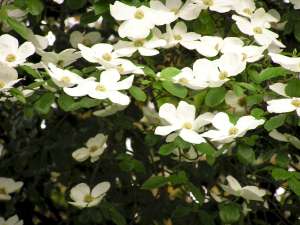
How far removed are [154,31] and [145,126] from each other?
521mm

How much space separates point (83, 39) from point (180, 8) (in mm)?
279

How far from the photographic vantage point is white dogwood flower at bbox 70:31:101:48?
1.39m

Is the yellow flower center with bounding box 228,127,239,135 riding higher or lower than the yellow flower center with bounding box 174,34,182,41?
lower

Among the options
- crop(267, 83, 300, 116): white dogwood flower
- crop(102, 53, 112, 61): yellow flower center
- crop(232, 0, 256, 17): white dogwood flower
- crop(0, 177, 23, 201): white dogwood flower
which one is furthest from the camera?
crop(0, 177, 23, 201): white dogwood flower

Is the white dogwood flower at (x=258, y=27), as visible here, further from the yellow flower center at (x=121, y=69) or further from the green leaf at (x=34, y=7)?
the green leaf at (x=34, y=7)

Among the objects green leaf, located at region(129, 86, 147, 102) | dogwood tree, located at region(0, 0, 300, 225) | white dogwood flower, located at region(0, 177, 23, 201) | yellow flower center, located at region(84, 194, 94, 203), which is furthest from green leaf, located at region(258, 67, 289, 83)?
white dogwood flower, located at region(0, 177, 23, 201)

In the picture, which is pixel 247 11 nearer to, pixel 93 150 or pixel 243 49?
pixel 243 49

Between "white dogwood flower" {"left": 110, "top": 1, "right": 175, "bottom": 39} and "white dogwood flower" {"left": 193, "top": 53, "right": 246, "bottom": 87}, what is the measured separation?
0.11 meters

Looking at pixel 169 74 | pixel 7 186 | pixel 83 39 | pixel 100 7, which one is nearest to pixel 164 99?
pixel 169 74

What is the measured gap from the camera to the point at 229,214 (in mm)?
1146

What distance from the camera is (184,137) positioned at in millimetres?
1010

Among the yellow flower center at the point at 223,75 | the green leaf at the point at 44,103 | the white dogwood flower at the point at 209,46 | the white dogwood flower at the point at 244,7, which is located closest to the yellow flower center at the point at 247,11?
the white dogwood flower at the point at 244,7

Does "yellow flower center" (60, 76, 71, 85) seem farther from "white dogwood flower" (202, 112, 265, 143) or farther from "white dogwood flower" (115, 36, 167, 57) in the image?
"white dogwood flower" (202, 112, 265, 143)

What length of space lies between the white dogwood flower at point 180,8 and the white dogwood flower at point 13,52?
248mm
